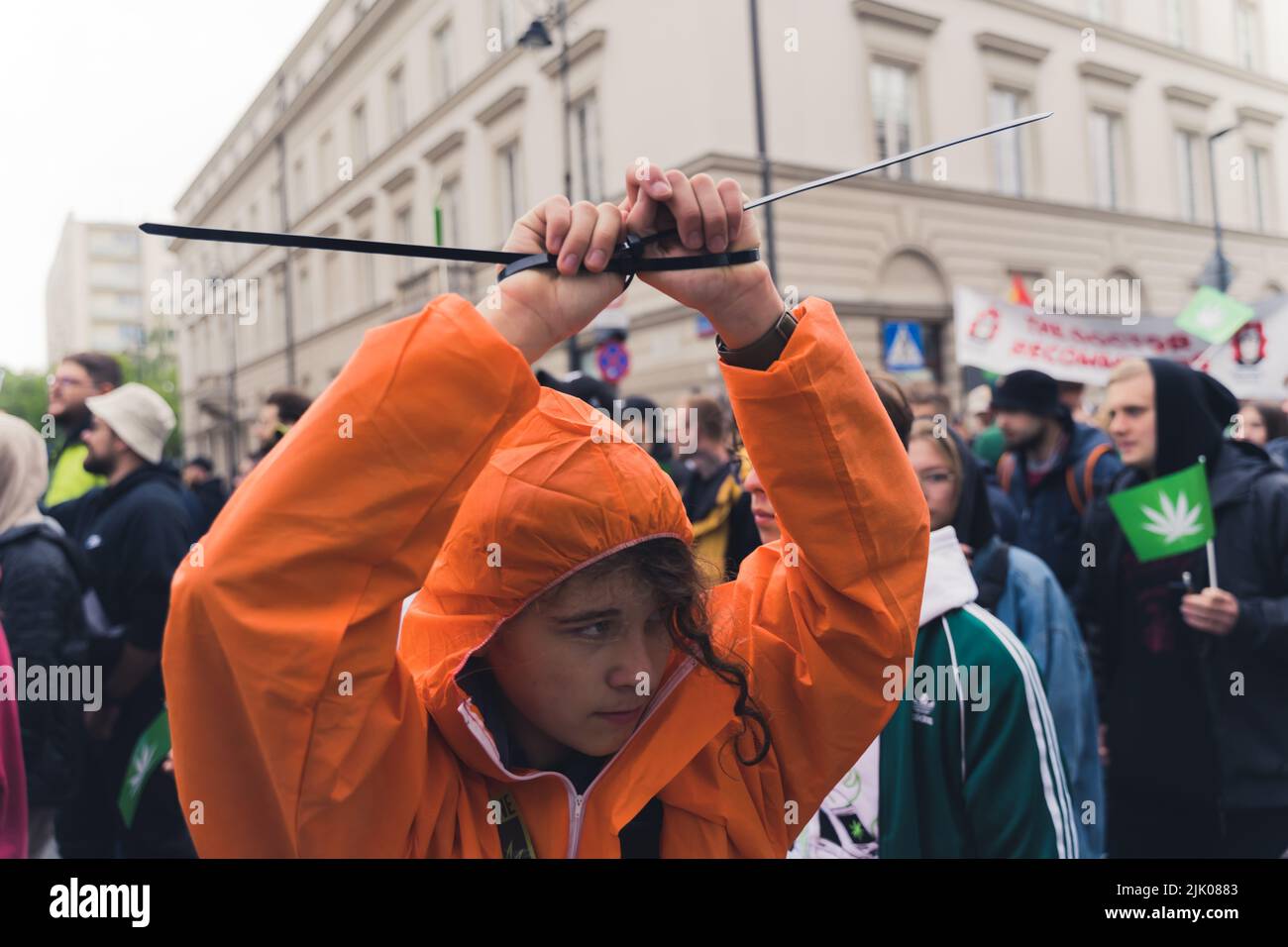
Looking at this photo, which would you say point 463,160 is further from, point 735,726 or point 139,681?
point 735,726

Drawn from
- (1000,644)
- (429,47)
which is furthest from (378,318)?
(1000,644)

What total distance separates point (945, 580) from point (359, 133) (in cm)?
2586

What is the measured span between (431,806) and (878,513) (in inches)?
27.8

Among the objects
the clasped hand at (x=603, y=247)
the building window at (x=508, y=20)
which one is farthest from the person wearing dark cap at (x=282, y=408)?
the building window at (x=508, y=20)

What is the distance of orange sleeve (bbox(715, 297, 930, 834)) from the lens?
1366 mm

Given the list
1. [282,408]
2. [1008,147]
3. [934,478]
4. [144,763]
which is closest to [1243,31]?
[1008,147]

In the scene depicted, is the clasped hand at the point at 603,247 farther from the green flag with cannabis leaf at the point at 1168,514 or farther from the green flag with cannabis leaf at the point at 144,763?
the green flag with cannabis leaf at the point at 144,763

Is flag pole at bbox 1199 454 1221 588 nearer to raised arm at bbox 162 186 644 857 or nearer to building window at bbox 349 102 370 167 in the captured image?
raised arm at bbox 162 186 644 857

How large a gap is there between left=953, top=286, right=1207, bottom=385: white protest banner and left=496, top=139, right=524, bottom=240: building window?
12.4m

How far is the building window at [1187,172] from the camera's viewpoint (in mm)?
20688

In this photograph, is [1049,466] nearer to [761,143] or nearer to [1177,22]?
[761,143]

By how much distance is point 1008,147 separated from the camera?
18156 mm

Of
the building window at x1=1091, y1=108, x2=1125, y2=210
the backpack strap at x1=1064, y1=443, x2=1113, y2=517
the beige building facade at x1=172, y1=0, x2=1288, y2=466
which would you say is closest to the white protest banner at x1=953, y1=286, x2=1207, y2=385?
the backpack strap at x1=1064, y1=443, x2=1113, y2=517

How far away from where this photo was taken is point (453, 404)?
1124 mm
